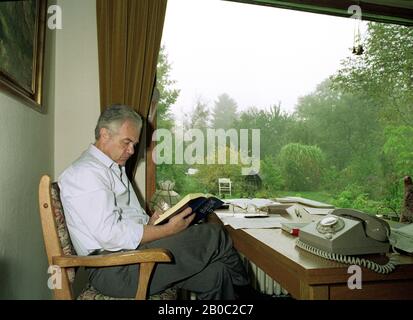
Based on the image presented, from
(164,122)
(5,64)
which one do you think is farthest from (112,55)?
(5,64)

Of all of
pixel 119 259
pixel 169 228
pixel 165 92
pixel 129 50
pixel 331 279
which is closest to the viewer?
pixel 331 279

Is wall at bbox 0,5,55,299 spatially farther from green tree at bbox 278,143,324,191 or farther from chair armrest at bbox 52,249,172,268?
green tree at bbox 278,143,324,191

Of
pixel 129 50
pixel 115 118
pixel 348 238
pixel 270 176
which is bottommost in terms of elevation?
pixel 348 238

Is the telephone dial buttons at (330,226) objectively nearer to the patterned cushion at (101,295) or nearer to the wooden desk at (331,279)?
the wooden desk at (331,279)

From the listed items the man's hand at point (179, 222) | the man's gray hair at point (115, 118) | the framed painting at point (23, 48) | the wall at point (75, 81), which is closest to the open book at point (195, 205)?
the man's hand at point (179, 222)

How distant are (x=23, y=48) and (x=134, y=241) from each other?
960 mm

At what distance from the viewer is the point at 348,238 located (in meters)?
0.91

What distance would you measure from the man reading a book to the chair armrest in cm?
12

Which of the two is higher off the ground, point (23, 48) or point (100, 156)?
point (23, 48)

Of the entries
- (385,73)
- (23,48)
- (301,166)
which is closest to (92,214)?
(23,48)

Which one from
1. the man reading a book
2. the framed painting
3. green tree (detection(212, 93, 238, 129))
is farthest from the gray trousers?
green tree (detection(212, 93, 238, 129))

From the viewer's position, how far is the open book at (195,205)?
129 centimetres

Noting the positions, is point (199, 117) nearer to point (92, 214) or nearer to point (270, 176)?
point (270, 176)

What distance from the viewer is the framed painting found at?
44.3 inches
